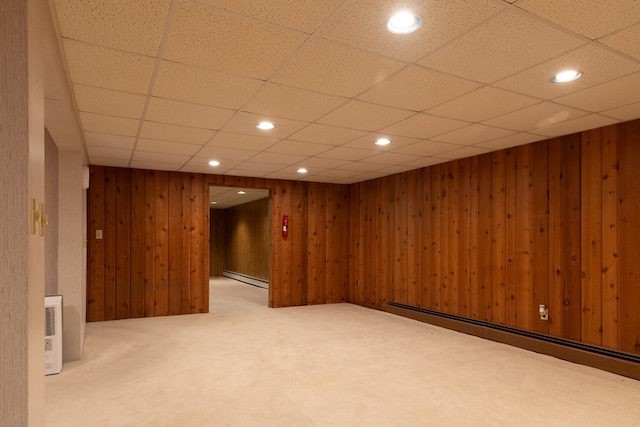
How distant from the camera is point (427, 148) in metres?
4.65

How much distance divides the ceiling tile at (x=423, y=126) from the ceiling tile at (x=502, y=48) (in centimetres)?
93

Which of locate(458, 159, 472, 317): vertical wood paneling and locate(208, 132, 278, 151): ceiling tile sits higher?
locate(208, 132, 278, 151): ceiling tile

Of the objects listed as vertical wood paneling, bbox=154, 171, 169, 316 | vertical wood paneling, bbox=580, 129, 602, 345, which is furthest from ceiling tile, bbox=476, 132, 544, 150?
vertical wood paneling, bbox=154, 171, 169, 316

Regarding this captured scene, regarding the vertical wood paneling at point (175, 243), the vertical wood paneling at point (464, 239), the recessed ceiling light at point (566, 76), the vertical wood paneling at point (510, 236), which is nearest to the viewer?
the recessed ceiling light at point (566, 76)

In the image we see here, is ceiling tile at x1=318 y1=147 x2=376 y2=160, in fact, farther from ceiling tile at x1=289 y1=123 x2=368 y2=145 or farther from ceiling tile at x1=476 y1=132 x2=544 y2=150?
ceiling tile at x1=476 y1=132 x2=544 y2=150

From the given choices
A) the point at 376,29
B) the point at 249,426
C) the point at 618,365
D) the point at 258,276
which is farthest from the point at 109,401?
the point at 258,276

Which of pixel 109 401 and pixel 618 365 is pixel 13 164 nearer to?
pixel 109 401

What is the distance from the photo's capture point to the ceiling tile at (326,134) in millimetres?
3805

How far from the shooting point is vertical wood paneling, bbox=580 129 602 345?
3.83m

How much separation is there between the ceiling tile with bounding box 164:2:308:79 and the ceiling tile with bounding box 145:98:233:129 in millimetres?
817

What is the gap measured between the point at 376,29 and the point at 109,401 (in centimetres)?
315

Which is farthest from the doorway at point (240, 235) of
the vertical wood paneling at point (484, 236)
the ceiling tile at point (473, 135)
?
the ceiling tile at point (473, 135)

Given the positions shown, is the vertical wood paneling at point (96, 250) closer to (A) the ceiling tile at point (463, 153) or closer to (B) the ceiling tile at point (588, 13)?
(A) the ceiling tile at point (463, 153)

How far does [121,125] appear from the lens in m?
3.68
